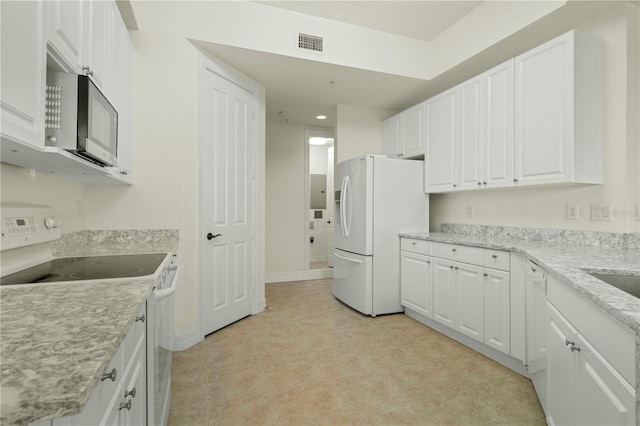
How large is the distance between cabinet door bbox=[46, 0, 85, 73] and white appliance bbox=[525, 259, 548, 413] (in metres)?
2.42

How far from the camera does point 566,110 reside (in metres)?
2.17

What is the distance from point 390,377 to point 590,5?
9.40 ft

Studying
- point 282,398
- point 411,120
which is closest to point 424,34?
point 411,120

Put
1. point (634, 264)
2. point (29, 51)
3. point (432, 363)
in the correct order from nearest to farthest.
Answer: point (29, 51)
point (634, 264)
point (432, 363)

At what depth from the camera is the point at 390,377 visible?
84.4 inches

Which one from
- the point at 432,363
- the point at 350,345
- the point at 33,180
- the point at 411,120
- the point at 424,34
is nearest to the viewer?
the point at 33,180

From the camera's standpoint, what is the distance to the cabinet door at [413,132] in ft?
11.8

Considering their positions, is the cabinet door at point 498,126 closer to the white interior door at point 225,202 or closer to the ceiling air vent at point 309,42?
the ceiling air vent at point 309,42

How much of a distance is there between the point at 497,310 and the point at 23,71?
2853 mm

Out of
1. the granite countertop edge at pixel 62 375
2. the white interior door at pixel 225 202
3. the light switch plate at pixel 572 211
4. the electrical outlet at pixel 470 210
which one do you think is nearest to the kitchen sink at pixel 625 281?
the light switch plate at pixel 572 211

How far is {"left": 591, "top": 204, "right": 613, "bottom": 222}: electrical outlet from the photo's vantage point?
7.16 ft

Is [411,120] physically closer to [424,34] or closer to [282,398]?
[424,34]

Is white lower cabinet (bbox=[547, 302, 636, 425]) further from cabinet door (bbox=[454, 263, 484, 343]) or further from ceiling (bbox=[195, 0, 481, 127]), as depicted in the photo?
ceiling (bbox=[195, 0, 481, 127])

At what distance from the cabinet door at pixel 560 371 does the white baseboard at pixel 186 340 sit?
7.95 feet
